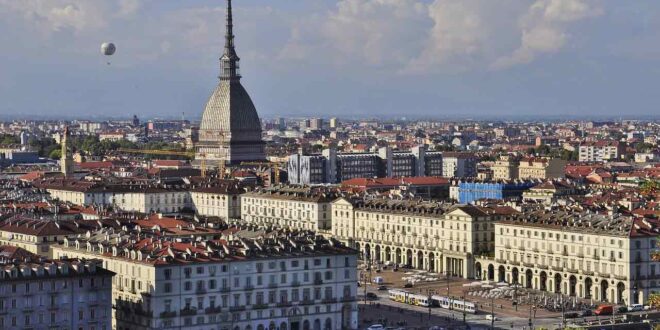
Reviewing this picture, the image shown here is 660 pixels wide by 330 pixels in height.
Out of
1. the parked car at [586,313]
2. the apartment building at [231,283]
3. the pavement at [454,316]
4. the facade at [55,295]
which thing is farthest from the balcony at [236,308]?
the parked car at [586,313]

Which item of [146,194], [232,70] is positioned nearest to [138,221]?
[146,194]

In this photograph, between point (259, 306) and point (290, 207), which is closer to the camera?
point (259, 306)

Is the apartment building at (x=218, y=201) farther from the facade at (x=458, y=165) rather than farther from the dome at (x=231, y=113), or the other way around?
the facade at (x=458, y=165)

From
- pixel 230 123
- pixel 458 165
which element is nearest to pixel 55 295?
pixel 230 123

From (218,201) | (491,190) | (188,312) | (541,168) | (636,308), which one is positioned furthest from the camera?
(541,168)

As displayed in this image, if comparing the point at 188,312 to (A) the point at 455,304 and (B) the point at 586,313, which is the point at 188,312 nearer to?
(A) the point at 455,304

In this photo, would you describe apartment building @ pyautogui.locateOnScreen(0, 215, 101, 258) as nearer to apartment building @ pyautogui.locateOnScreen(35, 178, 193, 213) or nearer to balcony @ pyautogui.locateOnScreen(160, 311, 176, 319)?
balcony @ pyautogui.locateOnScreen(160, 311, 176, 319)

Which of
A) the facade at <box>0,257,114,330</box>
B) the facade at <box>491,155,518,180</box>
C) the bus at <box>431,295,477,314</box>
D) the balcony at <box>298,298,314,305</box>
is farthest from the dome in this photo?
the facade at <box>0,257,114,330</box>
